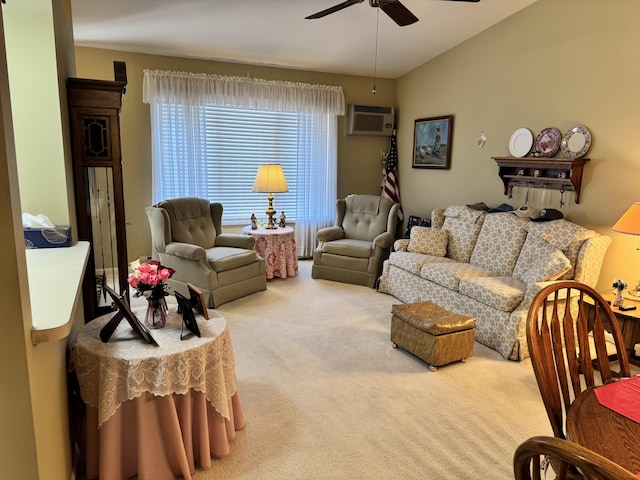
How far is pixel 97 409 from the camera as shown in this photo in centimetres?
192

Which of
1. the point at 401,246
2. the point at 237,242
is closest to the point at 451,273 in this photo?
the point at 401,246

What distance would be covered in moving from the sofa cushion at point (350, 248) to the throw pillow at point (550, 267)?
6.16ft

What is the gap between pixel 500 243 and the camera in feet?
13.3

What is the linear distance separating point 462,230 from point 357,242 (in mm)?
1266

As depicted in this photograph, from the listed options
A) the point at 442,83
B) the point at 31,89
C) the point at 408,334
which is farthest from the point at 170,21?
the point at 408,334

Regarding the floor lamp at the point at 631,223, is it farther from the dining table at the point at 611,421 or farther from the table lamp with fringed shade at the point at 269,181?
the table lamp with fringed shade at the point at 269,181

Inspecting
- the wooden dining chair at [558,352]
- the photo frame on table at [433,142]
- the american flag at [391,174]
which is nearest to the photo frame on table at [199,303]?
the wooden dining chair at [558,352]

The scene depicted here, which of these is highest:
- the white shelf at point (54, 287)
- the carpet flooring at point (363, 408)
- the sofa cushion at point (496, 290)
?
the white shelf at point (54, 287)

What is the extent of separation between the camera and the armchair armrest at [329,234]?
17.4ft

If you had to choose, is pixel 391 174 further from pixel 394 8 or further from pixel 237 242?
pixel 394 8

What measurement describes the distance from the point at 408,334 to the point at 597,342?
1658mm

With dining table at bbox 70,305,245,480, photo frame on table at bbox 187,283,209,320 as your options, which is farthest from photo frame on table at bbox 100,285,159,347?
photo frame on table at bbox 187,283,209,320

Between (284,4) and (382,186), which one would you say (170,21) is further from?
(382,186)

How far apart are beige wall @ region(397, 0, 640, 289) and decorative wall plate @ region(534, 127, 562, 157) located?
7 cm
